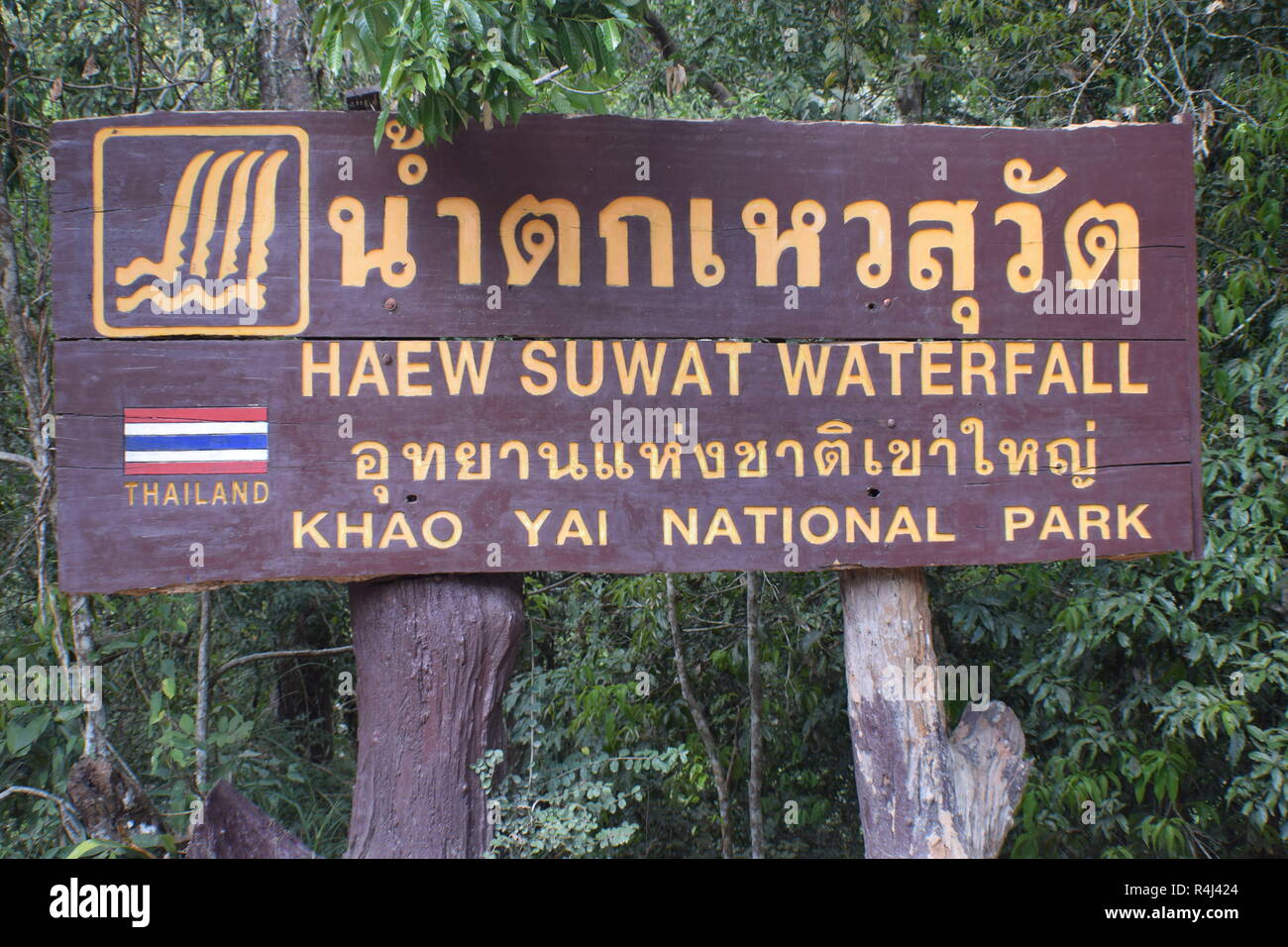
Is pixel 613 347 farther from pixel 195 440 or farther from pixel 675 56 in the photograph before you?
pixel 675 56

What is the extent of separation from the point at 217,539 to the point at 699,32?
16.2ft

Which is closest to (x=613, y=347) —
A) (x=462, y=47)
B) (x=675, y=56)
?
(x=462, y=47)

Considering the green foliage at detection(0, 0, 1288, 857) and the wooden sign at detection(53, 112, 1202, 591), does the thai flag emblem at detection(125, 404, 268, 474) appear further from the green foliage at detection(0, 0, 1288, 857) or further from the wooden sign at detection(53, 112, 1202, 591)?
the green foliage at detection(0, 0, 1288, 857)

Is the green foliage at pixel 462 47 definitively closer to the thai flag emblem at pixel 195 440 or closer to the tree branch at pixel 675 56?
the thai flag emblem at pixel 195 440

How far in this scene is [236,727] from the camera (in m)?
4.46

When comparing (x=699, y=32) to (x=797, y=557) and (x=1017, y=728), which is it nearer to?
(x=797, y=557)

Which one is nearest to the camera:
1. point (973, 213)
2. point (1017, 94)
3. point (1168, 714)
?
point (973, 213)

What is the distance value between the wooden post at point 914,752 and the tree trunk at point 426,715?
48.2 inches

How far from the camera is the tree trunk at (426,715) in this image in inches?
108

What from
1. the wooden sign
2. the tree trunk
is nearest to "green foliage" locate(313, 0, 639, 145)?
the wooden sign

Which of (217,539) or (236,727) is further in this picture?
(236,727)

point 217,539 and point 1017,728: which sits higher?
point 217,539

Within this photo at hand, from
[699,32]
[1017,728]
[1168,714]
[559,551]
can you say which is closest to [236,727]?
[559,551]

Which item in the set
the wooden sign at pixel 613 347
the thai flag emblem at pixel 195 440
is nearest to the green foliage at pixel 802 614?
the wooden sign at pixel 613 347
